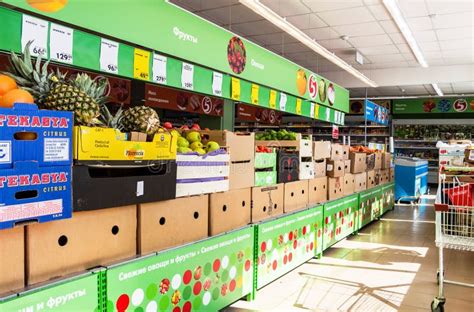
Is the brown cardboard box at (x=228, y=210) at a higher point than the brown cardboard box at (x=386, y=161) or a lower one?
lower

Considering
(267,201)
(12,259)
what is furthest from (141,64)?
(12,259)

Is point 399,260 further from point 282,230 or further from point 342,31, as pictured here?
point 342,31

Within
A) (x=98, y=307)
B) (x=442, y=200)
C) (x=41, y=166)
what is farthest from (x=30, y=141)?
(x=442, y=200)

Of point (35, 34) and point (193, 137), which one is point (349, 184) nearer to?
point (193, 137)

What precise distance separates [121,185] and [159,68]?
7.13ft

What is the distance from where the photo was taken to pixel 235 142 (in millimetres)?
3459

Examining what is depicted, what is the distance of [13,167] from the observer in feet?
5.38

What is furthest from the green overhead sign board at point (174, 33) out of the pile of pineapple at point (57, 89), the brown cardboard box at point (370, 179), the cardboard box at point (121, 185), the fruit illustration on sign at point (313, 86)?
the brown cardboard box at point (370, 179)

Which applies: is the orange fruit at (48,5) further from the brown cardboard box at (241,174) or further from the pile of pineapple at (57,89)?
the brown cardboard box at (241,174)

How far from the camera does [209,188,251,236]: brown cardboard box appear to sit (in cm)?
308

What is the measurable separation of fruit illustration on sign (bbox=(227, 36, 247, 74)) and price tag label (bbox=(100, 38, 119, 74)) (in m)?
1.78

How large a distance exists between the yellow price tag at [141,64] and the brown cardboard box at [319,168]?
8.00 ft

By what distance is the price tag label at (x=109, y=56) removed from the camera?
3475 mm

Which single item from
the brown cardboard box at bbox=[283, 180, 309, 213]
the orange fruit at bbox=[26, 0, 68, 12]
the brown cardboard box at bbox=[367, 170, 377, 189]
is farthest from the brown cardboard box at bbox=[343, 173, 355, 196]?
the orange fruit at bbox=[26, 0, 68, 12]
